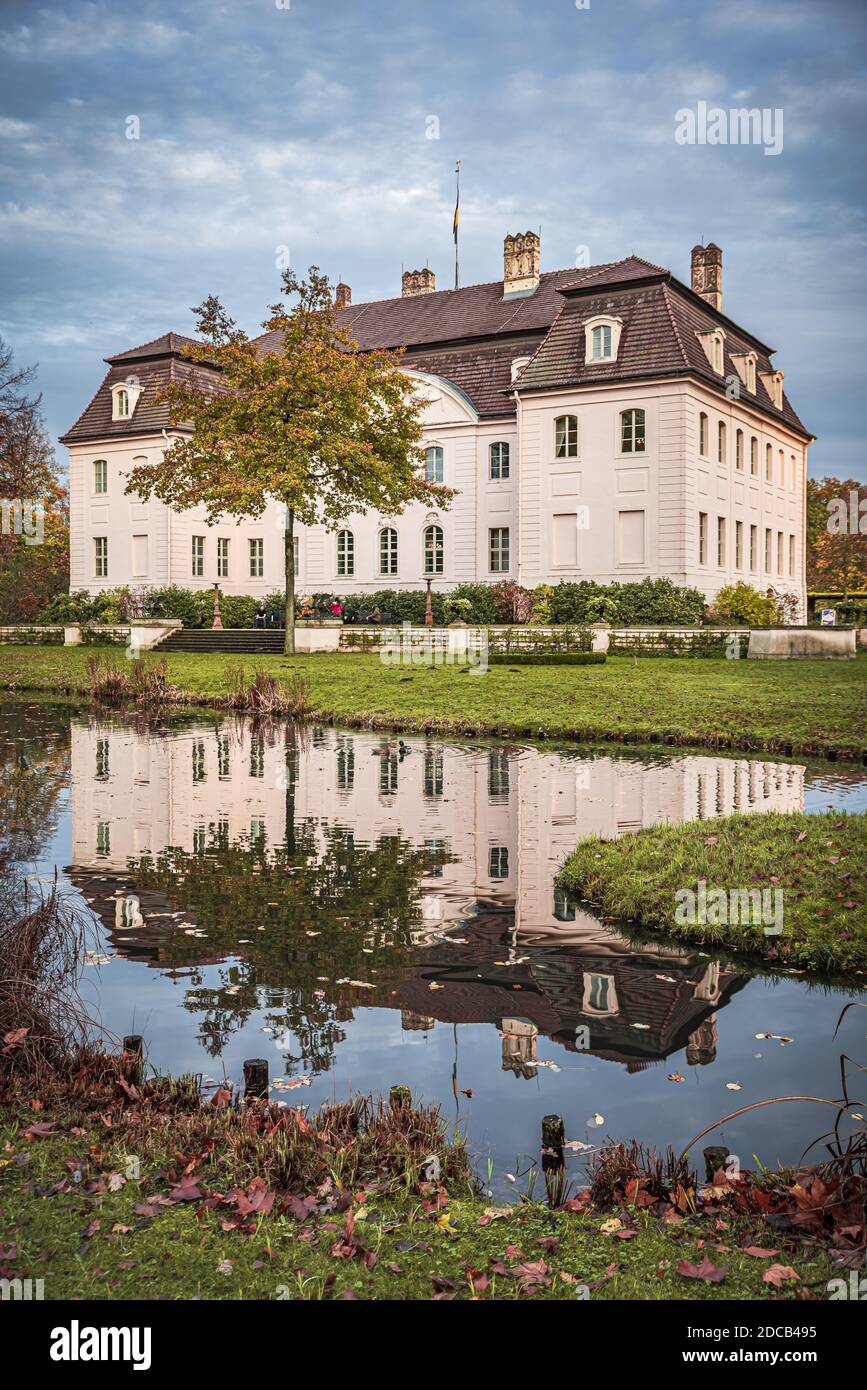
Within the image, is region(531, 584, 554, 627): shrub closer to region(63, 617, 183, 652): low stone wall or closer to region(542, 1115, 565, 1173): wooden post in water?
region(63, 617, 183, 652): low stone wall

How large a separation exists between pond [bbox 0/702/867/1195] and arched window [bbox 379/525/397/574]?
3171 centimetres

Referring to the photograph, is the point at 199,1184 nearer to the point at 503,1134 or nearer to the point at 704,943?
the point at 503,1134

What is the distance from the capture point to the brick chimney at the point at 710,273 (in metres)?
46.1

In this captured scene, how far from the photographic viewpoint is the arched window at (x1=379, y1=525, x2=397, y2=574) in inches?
1751

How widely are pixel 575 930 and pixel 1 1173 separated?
14.0 ft

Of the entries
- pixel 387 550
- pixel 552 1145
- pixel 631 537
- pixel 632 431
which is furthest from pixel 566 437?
pixel 552 1145

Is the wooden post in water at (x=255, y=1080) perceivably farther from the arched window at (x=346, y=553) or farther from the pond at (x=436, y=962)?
the arched window at (x=346, y=553)

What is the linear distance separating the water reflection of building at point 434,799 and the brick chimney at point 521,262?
33154mm

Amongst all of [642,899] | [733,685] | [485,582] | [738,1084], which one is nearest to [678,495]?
[485,582]

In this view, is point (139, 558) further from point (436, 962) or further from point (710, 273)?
point (436, 962)

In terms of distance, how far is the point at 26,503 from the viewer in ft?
147

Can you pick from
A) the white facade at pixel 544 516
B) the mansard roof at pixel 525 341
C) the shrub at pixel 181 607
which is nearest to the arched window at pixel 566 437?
the white facade at pixel 544 516
